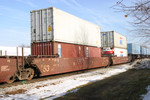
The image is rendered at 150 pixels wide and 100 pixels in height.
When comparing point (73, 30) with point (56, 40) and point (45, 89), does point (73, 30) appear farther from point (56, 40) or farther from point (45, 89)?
point (45, 89)

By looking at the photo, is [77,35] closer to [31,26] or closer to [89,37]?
[89,37]

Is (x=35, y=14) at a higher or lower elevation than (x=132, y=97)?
higher

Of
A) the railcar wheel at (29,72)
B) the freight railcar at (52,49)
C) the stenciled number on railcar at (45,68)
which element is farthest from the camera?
the stenciled number on railcar at (45,68)

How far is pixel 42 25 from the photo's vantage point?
41.1ft

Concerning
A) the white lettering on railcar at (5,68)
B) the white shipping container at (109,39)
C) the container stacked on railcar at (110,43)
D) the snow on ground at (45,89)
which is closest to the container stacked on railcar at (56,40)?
the white lettering on railcar at (5,68)

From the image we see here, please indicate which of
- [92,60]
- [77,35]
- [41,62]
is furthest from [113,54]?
[41,62]

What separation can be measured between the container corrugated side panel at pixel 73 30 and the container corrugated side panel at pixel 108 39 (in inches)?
213

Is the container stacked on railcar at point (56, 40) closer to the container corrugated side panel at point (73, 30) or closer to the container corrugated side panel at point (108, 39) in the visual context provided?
the container corrugated side panel at point (73, 30)

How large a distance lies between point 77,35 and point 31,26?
4.62 m

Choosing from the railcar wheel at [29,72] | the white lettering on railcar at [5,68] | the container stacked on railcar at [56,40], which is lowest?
the railcar wheel at [29,72]

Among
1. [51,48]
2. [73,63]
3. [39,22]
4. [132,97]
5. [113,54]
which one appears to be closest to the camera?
[132,97]

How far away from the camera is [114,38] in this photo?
2417cm

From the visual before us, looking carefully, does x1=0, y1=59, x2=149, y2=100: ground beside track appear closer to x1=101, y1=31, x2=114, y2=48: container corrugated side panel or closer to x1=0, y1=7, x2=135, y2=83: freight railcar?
x1=0, y1=7, x2=135, y2=83: freight railcar

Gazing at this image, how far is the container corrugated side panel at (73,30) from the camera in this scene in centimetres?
1249
